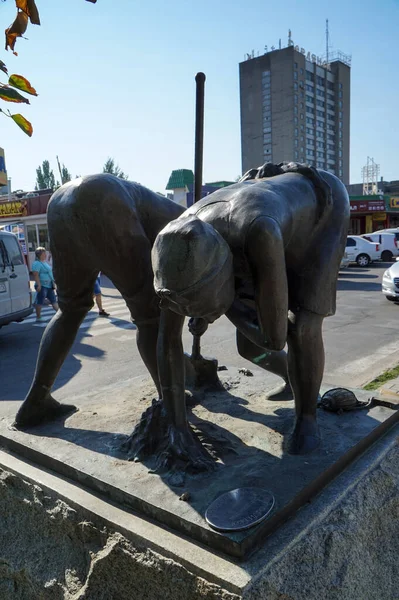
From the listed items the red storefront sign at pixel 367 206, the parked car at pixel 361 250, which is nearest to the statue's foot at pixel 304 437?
the parked car at pixel 361 250

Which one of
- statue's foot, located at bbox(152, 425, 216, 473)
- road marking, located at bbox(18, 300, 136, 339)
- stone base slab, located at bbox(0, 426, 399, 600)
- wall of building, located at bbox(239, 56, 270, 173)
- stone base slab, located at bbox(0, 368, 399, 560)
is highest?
wall of building, located at bbox(239, 56, 270, 173)

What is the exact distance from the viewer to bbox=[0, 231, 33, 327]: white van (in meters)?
7.66

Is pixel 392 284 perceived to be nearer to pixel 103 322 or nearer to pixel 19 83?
pixel 103 322

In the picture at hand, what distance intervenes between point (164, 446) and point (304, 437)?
0.65 metres

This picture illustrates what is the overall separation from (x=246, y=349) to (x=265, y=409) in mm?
462

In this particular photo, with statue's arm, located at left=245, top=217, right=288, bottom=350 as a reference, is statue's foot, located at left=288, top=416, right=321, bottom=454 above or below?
below

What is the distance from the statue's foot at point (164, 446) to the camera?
2.22m

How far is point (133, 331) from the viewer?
324 inches

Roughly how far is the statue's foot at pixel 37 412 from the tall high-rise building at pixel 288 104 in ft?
196

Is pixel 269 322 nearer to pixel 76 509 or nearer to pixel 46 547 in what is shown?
pixel 76 509

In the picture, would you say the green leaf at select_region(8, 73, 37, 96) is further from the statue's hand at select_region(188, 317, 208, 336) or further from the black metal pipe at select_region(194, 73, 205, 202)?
the black metal pipe at select_region(194, 73, 205, 202)

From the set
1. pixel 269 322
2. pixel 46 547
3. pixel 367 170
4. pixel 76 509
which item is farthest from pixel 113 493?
pixel 367 170

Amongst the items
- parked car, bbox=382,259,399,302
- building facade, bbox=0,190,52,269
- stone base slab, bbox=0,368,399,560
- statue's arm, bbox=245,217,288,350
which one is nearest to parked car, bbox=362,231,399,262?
parked car, bbox=382,259,399,302

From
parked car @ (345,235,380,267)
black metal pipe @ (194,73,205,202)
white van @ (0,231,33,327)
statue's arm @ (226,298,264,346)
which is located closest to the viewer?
statue's arm @ (226,298,264,346)
